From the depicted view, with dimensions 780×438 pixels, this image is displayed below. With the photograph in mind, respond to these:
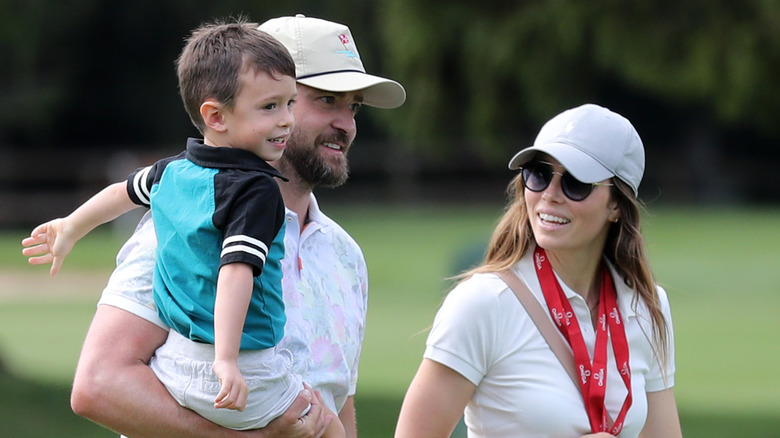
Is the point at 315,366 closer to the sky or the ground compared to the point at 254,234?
closer to the ground

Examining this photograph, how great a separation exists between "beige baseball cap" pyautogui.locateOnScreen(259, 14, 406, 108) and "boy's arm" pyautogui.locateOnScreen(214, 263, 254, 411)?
0.87 meters

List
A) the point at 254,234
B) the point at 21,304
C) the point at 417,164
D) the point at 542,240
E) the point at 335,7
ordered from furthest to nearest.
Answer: the point at 417,164 → the point at 335,7 → the point at 21,304 → the point at 542,240 → the point at 254,234

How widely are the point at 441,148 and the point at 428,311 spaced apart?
2542 millimetres

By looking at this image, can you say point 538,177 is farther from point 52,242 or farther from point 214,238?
point 52,242

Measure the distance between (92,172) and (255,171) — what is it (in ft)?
105

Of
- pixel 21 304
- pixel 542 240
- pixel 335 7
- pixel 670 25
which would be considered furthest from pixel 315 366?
pixel 335 7

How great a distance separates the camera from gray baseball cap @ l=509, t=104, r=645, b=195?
12.4 ft

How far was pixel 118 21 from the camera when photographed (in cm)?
3459

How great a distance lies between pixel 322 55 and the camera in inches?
144

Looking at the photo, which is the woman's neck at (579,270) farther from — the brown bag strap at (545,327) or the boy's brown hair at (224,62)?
the boy's brown hair at (224,62)

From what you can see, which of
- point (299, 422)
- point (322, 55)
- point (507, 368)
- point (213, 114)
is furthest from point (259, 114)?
point (507, 368)

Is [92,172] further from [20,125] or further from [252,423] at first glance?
[252,423]

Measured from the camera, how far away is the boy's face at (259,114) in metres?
3.02

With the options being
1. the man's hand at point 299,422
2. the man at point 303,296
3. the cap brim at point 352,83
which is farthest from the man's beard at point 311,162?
the man's hand at point 299,422
